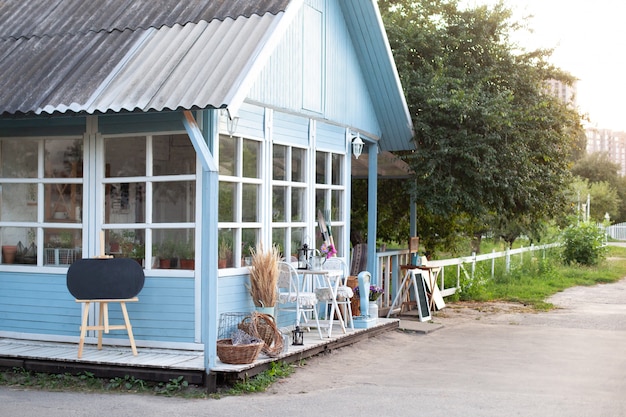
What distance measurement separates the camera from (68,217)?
9.77 metres

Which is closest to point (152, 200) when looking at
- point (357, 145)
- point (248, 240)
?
point (248, 240)

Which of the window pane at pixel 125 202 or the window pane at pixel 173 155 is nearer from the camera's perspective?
the window pane at pixel 173 155

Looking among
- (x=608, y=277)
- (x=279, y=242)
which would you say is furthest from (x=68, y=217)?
(x=608, y=277)

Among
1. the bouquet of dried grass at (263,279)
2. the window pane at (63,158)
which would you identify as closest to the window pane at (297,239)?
the bouquet of dried grass at (263,279)

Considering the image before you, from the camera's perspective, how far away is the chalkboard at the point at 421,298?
14078mm

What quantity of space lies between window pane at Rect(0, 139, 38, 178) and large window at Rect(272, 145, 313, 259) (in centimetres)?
282

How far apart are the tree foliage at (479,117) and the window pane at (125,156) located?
6.33m

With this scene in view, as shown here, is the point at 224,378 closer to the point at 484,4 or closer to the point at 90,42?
the point at 90,42

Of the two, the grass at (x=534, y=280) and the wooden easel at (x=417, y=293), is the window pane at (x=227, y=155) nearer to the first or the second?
the wooden easel at (x=417, y=293)

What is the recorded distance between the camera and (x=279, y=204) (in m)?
10.9

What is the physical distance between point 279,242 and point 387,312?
13.3ft

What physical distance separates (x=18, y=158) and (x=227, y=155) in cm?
251

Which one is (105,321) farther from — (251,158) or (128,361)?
(251,158)

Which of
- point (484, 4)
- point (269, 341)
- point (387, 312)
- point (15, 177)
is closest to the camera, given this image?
point (269, 341)
